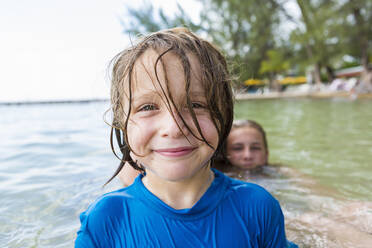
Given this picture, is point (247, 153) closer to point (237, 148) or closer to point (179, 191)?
point (237, 148)

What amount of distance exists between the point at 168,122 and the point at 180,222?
15.7 inches

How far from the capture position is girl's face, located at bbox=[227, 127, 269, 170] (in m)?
3.48

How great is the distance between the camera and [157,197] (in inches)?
50.9

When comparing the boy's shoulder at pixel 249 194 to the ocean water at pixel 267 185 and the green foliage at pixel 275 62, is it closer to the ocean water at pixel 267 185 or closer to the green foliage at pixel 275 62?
the ocean water at pixel 267 185

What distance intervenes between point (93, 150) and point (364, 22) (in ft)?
71.2

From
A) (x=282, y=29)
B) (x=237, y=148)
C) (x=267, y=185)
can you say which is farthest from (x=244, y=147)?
(x=282, y=29)

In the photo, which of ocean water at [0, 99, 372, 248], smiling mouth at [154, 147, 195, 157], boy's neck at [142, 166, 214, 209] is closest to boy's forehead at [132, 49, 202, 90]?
smiling mouth at [154, 147, 195, 157]

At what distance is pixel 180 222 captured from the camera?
126 centimetres

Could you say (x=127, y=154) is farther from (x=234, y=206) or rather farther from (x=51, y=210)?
(x=51, y=210)

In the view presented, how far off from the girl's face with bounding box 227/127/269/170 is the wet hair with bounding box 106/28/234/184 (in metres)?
2.16

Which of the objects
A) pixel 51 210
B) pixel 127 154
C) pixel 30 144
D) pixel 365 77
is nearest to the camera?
pixel 127 154

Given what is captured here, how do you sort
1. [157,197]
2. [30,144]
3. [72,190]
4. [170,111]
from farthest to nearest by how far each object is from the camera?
[30,144]
[72,190]
[157,197]
[170,111]

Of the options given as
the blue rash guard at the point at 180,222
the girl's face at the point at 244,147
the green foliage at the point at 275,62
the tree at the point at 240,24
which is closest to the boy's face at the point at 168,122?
the blue rash guard at the point at 180,222

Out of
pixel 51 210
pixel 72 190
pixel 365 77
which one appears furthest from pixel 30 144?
pixel 365 77
